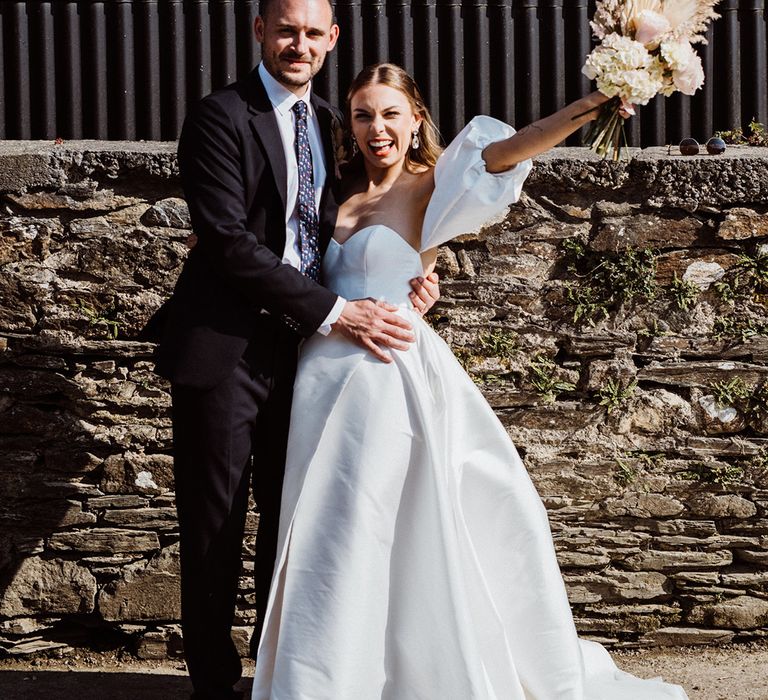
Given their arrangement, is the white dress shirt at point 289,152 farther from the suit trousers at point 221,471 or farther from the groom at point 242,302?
the suit trousers at point 221,471

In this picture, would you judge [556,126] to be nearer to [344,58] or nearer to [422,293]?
[422,293]

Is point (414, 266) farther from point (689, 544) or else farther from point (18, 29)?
point (18, 29)

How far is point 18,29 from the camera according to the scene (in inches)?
173

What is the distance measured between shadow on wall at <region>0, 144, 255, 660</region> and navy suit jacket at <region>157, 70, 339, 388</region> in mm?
794

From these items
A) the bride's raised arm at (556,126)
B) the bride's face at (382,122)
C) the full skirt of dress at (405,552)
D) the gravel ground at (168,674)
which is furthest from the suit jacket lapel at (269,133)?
the gravel ground at (168,674)

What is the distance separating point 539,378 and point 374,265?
1.07 metres

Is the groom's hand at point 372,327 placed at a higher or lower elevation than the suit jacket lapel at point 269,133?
Result: lower

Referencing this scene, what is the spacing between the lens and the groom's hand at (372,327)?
3094mm

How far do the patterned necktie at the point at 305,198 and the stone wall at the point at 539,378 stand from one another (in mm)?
873

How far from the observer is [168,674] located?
12.9 ft

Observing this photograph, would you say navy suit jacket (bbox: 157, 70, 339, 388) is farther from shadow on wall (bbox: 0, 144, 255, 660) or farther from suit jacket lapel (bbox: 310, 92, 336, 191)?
shadow on wall (bbox: 0, 144, 255, 660)

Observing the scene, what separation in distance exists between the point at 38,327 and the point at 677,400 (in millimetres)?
2374

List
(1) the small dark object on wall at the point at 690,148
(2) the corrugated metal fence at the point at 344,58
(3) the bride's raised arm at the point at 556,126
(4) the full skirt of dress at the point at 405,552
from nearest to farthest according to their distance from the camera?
(3) the bride's raised arm at the point at 556,126 → (4) the full skirt of dress at the point at 405,552 → (1) the small dark object on wall at the point at 690,148 → (2) the corrugated metal fence at the point at 344,58

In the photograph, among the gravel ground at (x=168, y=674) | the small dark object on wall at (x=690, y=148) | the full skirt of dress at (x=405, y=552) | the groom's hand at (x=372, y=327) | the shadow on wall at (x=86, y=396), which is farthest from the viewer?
the small dark object on wall at (x=690, y=148)
